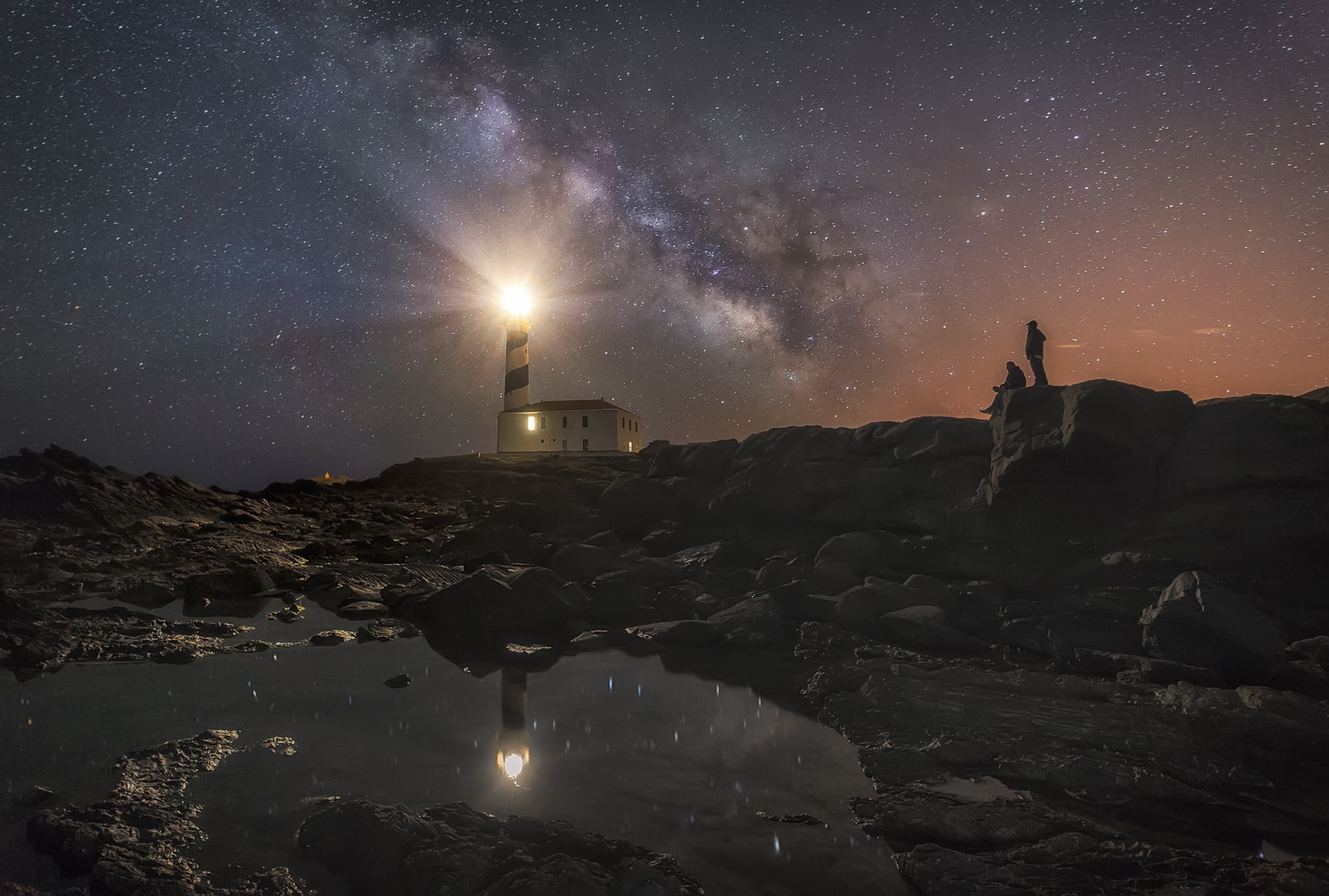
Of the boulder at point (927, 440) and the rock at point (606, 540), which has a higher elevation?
the boulder at point (927, 440)

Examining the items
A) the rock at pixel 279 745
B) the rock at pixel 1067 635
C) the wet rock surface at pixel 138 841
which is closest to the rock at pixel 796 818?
the wet rock surface at pixel 138 841

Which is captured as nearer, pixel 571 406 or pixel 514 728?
pixel 514 728

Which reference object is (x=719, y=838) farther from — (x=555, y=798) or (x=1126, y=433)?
(x=1126, y=433)

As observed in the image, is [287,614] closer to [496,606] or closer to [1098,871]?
[496,606]

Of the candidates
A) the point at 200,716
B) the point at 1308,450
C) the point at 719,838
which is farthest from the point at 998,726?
the point at 1308,450

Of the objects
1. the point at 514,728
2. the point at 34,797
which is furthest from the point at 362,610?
the point at 34,797

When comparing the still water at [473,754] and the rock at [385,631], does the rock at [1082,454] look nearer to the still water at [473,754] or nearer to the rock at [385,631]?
the still water at [473,754]

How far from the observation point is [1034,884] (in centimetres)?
456

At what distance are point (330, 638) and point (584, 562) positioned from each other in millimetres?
7255

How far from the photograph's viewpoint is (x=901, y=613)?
1249cm

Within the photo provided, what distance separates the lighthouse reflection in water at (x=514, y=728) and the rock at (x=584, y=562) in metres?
6.95

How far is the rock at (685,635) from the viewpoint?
12.2 meters

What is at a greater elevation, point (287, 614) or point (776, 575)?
point (776, 575)

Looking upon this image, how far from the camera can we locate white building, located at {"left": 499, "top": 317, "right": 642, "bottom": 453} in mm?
56562
